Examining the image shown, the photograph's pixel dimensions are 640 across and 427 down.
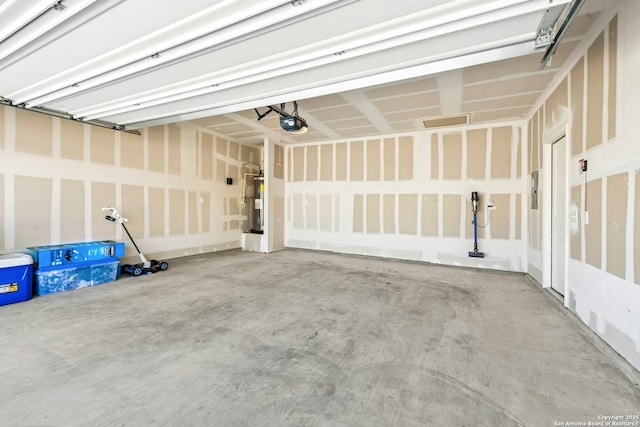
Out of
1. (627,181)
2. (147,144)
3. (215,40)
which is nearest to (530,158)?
(627,181)

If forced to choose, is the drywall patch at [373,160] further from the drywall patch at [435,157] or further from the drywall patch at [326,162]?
the drywall patch at [435,157]

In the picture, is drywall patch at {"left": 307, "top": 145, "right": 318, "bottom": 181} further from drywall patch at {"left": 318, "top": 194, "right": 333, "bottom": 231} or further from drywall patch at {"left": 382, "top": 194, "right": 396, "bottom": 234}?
drywall patch at {"left": 382, "top": 194, "right": 396, "bottom": 234}

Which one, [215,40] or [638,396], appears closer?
[638,396]

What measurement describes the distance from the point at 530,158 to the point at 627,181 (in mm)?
3150

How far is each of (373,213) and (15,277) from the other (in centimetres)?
598

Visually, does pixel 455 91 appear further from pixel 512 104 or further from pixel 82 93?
pixel 82 93

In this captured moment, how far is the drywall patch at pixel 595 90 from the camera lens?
7.84 feet

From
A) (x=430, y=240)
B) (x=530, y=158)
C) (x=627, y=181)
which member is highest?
(x=530, y=158)

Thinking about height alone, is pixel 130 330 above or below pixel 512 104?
below

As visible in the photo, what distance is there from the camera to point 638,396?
1.67 metres

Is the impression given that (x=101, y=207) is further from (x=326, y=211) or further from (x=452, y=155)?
(x=452, y=155)

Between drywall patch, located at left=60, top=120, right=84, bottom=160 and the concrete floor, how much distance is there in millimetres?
2234

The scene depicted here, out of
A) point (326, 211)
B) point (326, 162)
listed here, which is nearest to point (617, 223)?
point (326, 211)

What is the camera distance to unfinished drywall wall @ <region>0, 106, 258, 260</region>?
148 inches
